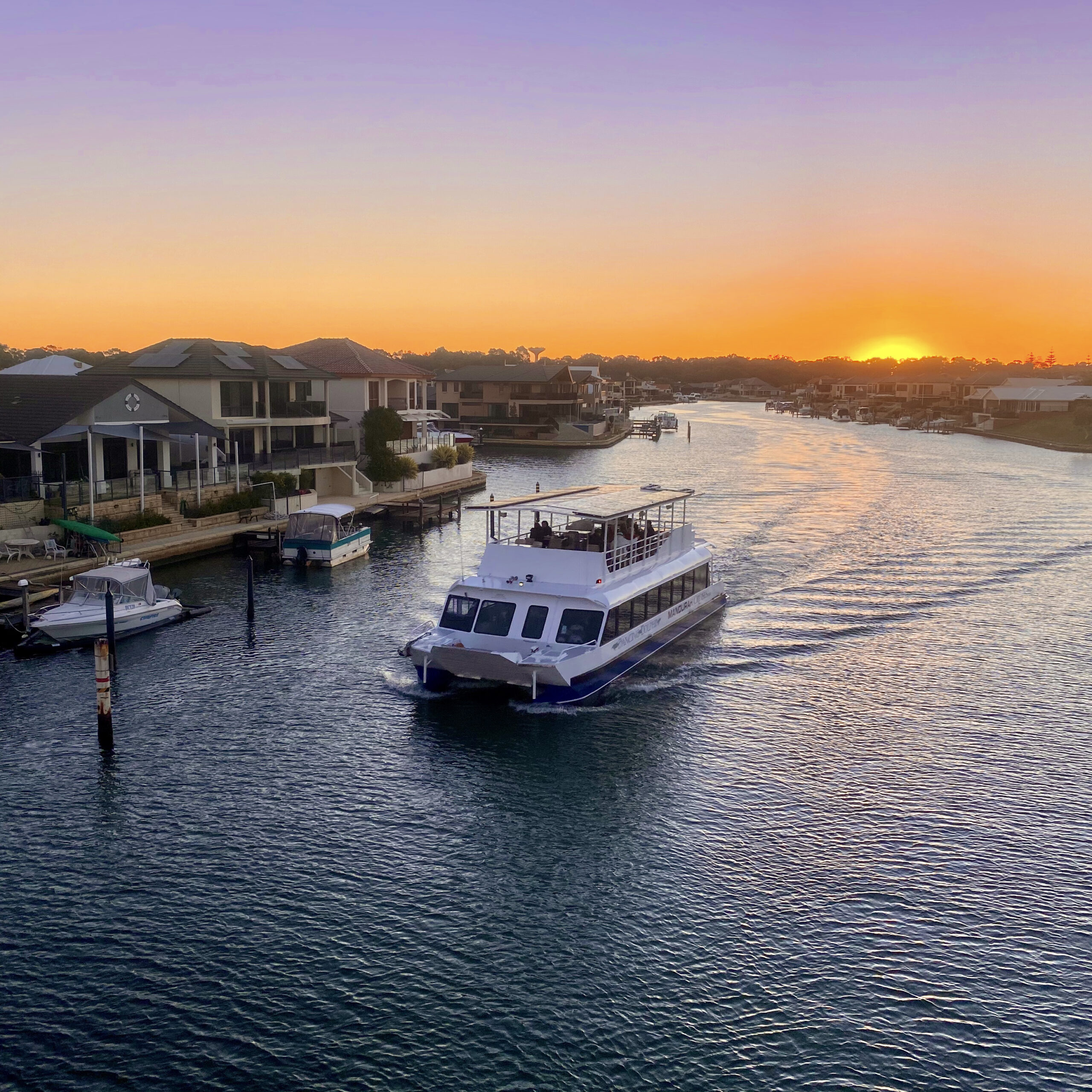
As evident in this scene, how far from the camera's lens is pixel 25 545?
41.5 meters

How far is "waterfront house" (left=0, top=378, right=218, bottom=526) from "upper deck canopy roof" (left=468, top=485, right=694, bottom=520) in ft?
62.9

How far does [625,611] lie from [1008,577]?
2536 cm

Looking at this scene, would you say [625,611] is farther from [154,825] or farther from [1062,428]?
[1062,428]

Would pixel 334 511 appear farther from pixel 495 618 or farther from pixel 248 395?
pixel 495 618

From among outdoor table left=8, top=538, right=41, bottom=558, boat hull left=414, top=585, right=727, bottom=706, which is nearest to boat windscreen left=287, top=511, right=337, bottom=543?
outdoor table left=8, top=538, right=41, bottom=558

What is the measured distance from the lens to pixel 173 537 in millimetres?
48469

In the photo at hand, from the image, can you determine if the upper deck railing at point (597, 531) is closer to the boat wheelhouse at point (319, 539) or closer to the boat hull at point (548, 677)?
the boat hull at point (548, 677)

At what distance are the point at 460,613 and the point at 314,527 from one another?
2082 cm

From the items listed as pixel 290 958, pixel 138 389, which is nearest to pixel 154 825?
pixel 290 958

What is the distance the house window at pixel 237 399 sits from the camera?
60.7 metres

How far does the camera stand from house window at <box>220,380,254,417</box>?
199 ft

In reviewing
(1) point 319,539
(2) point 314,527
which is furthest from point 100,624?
(2) point 314,527

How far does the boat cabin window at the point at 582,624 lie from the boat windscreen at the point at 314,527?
21.5 meters

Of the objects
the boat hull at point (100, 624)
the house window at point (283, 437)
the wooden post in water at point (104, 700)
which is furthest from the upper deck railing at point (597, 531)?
the house window at point (283, 437)
